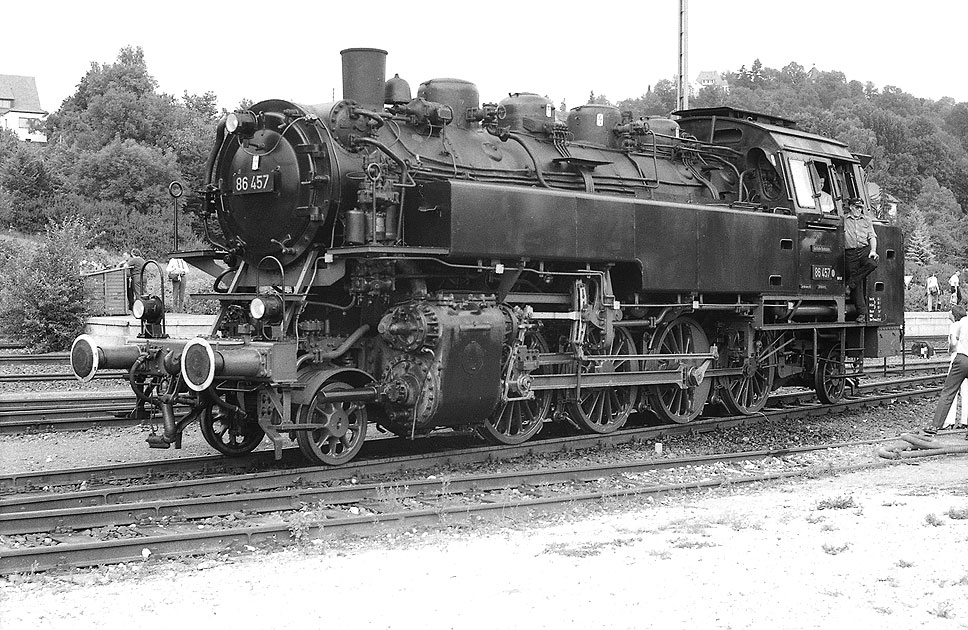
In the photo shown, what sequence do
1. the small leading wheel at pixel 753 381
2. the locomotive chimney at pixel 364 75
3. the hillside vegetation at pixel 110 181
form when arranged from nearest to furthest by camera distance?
the locomotive chimney at pixel 364 75, the small leading wheel at pixel 753 381, the hillside vegetation at pixel 110 181

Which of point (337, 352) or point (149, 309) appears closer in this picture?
point (337, 352)

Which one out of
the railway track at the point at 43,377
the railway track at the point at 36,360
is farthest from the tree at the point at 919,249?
the railway track at the point at 43,377

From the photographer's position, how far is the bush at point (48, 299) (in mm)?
20859

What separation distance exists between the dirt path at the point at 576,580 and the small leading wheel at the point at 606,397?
3891 mm

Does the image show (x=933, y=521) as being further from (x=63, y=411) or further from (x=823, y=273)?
(x=63, y=411)

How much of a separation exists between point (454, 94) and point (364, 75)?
1146 mm

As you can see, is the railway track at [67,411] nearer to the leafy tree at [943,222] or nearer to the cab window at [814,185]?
the cab window at [814,185]

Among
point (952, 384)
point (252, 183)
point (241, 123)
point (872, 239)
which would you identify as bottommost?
point (952, 384)

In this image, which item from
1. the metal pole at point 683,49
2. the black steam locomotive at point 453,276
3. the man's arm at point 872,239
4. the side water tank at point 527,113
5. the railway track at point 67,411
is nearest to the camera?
the black steam locomotive at point 453,276

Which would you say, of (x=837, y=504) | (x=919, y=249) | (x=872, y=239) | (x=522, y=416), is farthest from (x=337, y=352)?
(x=919, y=249)

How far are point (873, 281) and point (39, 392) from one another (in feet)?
43.2

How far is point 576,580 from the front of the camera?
583 cm

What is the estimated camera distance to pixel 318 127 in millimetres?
9547

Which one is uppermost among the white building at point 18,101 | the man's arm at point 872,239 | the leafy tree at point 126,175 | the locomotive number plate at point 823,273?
the white building at point 18,101
